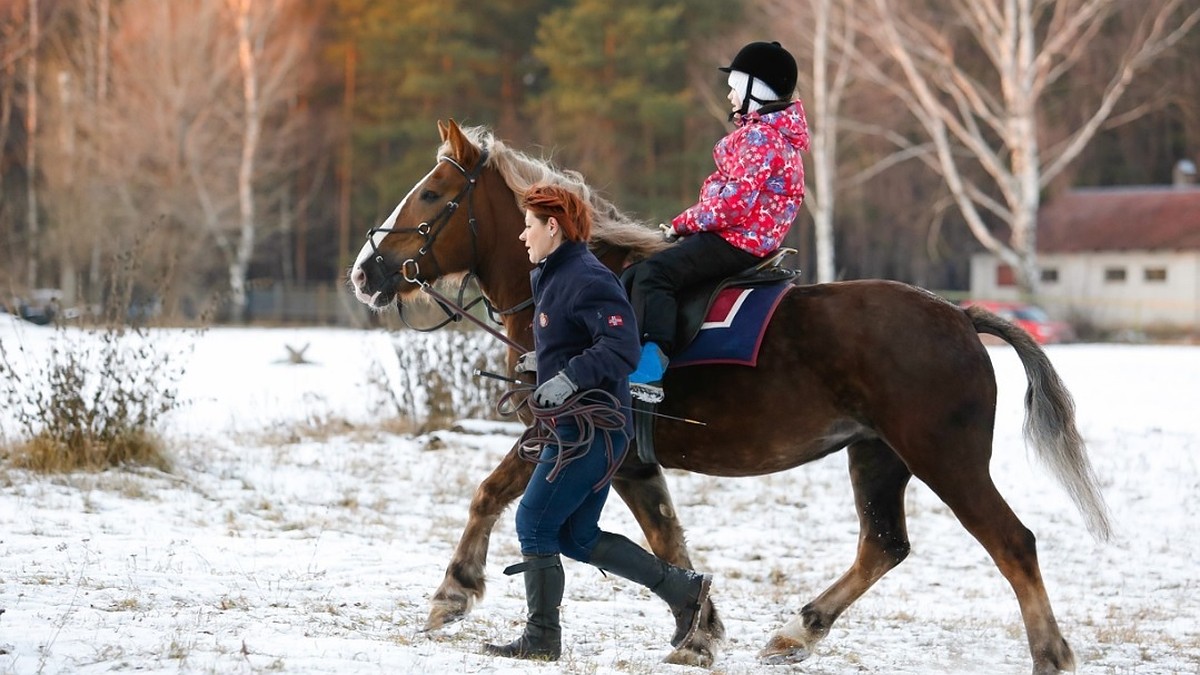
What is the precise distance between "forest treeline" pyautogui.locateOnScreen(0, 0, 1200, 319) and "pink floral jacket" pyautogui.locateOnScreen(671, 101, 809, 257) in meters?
29.0

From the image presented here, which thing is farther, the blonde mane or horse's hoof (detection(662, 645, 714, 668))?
the blonde mane

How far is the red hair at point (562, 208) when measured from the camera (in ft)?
17.9

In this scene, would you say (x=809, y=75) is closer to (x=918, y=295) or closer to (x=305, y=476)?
(x=305, y=476)

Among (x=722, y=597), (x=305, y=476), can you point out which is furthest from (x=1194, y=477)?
(x=305, y=476)

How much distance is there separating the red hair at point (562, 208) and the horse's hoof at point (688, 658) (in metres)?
1.89

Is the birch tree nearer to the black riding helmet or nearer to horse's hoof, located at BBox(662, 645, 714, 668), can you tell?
the black riding helmet

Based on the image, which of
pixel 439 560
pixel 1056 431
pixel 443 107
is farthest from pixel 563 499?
pixel 443 107

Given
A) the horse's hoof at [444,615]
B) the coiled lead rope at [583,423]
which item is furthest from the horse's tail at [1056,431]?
the horse's hoof at [444,615]

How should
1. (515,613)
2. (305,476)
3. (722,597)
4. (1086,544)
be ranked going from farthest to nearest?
(305,476) → (1086,544) → (722,597) → (515,613)

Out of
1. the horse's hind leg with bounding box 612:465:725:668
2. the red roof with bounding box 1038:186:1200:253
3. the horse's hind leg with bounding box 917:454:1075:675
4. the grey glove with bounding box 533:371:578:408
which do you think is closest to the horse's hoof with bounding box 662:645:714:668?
the horse's hind leg with bounding box 612:465:725:668

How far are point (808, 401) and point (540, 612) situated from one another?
5.05 ft

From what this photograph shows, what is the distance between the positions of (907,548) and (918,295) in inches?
50.6

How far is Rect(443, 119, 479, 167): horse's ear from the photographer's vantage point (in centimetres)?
648

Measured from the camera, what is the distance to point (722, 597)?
26.5 ft
